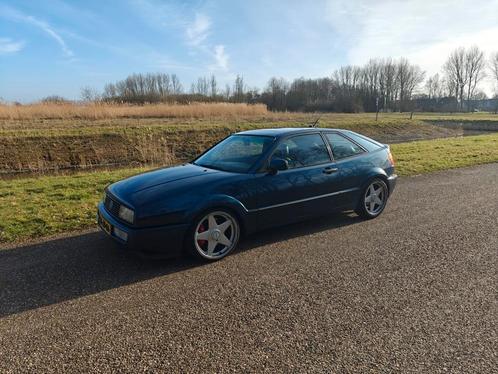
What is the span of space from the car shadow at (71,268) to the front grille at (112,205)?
1.74 feet

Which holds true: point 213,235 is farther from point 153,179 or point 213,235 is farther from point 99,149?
point 99,149

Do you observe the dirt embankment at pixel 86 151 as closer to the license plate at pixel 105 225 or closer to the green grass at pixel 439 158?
the green grass at pixel 439 158

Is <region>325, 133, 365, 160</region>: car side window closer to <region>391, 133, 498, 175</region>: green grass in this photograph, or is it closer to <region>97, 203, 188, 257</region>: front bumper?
<region>97, 203, 188, 257</region>: front bumper

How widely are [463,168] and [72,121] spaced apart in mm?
20558

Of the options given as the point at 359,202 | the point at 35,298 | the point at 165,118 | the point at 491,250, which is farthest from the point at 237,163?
the point at 165,118

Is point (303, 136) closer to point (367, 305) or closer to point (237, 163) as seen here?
point (237, 163)

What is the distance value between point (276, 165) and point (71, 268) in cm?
266

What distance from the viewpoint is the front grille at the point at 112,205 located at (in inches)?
163

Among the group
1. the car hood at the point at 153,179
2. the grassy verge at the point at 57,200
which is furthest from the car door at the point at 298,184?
the grassy verge at the point at 57,200

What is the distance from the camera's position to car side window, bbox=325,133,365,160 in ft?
18.0

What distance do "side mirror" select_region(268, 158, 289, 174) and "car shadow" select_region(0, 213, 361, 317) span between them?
3.16 feet

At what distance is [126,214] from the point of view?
13.0 ft

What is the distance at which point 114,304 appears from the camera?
3.26 metres

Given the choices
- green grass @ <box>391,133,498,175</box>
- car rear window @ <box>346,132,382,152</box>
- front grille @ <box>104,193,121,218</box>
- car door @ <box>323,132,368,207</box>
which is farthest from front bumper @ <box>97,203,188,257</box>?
green grass @ <box>391,133,498,175</box>
